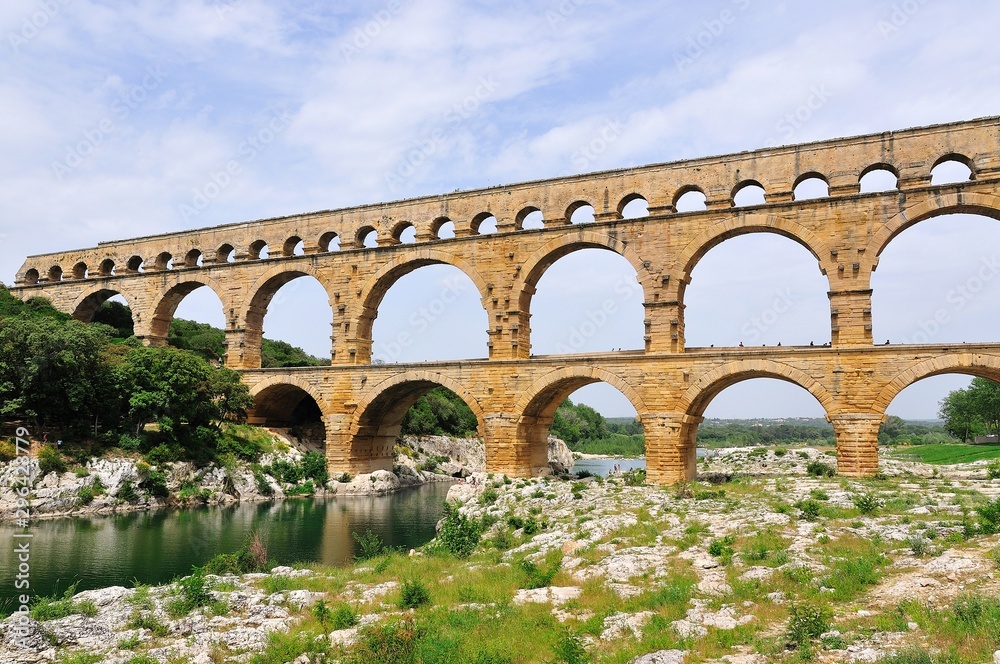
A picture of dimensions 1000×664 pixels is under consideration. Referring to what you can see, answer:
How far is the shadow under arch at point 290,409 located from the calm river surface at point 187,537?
16.9 feet

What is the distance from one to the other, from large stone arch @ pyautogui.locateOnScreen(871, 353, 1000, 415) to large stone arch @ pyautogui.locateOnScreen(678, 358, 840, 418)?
4.26 ft

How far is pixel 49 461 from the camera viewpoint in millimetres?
22234

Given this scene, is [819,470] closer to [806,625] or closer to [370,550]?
[370,550]

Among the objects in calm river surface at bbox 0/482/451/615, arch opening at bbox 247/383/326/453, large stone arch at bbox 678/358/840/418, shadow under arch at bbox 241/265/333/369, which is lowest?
calm river surface at bbox 0/482/451/615

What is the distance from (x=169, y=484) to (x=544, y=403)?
13.5 metres

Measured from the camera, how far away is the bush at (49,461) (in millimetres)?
22109

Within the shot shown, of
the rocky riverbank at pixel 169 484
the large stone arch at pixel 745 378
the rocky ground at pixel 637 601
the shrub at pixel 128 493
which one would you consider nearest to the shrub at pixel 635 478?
the large stone arch at pixel 745 378

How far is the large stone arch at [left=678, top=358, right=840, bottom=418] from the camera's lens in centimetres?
2141

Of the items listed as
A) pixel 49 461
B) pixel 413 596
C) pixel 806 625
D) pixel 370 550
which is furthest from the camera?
pixel 49 461

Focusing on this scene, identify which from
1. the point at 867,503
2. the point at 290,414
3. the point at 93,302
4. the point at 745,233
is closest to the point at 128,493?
the point at 290,414

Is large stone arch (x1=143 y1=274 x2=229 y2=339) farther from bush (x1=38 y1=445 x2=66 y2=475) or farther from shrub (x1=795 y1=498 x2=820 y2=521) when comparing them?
shrub (x1=795 y1=498 x2=820 y2=521)

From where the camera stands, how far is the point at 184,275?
32562 millimetres

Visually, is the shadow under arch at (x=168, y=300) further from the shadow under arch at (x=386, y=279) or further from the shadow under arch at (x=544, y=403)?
the shadow under arch at (x=544, y=403)

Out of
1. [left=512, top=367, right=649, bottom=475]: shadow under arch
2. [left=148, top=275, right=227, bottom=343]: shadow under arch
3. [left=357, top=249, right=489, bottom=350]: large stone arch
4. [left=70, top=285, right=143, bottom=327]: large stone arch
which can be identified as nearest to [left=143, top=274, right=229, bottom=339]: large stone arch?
[left=148, top=275, right=227, bottom=343]: shadow under arch
